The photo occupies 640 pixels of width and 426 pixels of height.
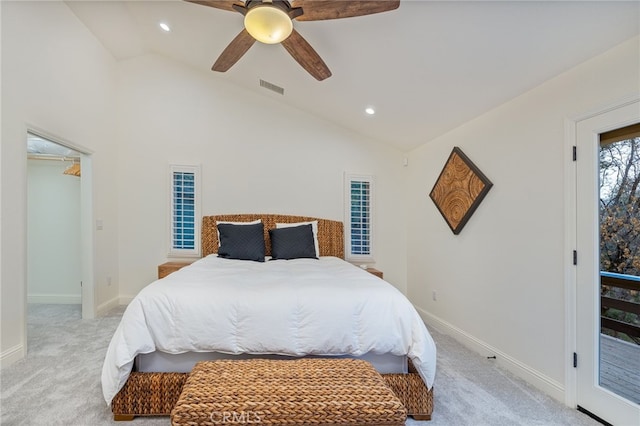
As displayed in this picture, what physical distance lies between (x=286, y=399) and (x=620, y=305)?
2017mm

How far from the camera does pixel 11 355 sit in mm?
2389

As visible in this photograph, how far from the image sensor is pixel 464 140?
10.0 ft

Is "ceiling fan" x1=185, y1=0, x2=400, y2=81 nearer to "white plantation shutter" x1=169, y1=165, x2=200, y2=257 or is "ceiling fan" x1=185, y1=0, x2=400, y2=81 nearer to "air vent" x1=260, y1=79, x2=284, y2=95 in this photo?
"air vent" x1=260, y1=79, x2=284, y2=95

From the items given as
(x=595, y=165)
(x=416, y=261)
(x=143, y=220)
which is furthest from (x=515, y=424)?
(x=143, y=220)

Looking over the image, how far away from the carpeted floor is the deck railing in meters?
0.59

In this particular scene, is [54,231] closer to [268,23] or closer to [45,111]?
[45,111]

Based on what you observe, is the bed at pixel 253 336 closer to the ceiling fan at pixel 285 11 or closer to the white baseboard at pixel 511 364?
the white baseboard at pixel 511 364

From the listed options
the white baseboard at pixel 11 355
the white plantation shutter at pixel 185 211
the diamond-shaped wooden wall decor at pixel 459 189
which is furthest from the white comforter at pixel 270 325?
the white plantation shutter at pixel 185 211

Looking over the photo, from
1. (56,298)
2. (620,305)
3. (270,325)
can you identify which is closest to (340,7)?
(270,325)

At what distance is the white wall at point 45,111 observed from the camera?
2.41 metres

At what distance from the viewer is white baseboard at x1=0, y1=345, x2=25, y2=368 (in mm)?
2316

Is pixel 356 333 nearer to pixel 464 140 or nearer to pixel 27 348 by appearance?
pixel 464 140

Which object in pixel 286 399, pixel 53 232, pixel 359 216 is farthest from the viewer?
pixel 359 216

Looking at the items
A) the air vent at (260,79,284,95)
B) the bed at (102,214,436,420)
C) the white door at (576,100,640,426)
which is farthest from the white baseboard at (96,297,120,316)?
the white door at (576,100,640,426)
